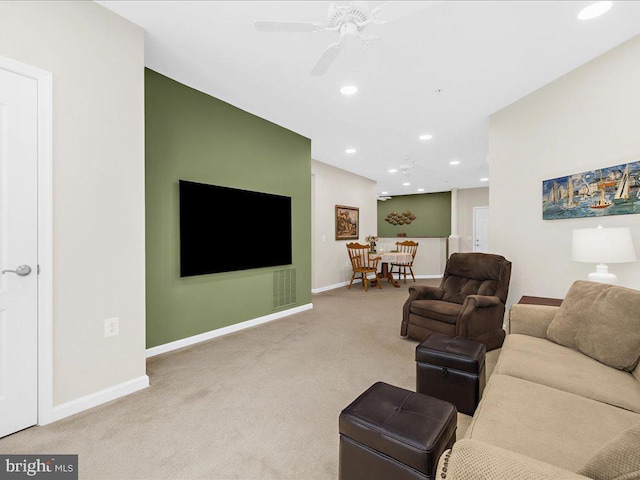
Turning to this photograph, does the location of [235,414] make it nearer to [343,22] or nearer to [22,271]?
[22,271]

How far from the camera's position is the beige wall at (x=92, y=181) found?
2.03m

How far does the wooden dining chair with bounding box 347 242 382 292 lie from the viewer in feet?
23.1

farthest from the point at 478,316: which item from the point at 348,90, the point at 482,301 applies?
the point at 348,90

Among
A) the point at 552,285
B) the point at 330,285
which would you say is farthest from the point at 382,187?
the point at 552,285

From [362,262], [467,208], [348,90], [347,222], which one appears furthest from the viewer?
[467,208]

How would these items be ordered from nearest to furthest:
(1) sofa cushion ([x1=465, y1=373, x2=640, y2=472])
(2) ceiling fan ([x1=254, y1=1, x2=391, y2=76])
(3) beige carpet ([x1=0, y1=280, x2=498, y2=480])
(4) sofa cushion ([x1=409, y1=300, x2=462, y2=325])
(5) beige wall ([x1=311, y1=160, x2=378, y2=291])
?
(1) sofa cushion ([x1=465, y1=373, x2=640, y2=472]), (3) beige carpet ([x1=0, y1=280, x2=498, y2=480]), (2) ceiling fan ([x1=254, y1=1, x2=391, y2=76]), (4) sofa cushion ([x1=409, y1=300, x2=462, y2=325]), (5) beige wall ([x1=311, y1=160, x2=378, y2=291])

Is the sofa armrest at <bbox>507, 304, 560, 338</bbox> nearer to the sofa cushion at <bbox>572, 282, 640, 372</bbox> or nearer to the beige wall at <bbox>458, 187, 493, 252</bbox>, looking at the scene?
the sofa cushion at <bbox>572, 282, 640, 372</bbox>

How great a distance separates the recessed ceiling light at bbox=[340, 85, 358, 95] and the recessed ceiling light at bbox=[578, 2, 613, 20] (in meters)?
1.83

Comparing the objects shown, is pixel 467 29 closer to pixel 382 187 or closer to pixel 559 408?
pixel 559 408

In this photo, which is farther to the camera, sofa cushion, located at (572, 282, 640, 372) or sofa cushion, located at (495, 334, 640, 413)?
sofa cushion, located at (572, 282, 640, 372)

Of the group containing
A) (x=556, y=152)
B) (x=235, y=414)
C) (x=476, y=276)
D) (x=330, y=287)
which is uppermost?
(x=556, y=152)

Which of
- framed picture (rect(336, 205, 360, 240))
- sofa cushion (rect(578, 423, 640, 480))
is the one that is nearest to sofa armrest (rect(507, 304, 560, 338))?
sofa cushion (rect(578, 423, 640, 480))

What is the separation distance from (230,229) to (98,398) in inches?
80.8

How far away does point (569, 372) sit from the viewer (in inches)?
65.8
